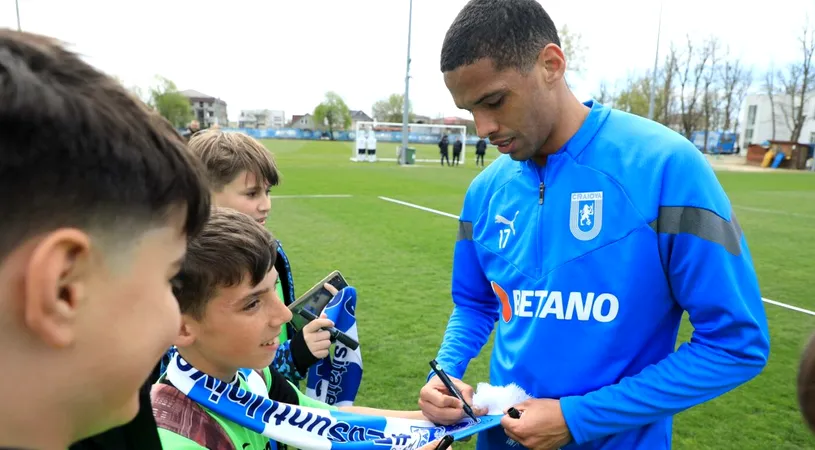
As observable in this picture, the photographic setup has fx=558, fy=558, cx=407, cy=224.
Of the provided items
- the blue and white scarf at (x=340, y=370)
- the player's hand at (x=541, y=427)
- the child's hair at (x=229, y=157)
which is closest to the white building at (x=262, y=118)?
the child's hair at (x=229, y=157)

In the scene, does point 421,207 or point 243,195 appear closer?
point 243,195

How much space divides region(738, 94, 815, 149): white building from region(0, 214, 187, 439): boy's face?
260 ft

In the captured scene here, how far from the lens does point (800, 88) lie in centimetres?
5338

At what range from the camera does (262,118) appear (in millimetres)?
115812

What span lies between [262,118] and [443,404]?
11996 cm

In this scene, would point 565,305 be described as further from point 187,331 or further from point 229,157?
point 229,157

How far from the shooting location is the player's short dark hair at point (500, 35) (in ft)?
5.78

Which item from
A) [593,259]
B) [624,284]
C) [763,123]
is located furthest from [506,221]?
[763,123]

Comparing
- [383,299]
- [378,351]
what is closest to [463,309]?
[378,351]

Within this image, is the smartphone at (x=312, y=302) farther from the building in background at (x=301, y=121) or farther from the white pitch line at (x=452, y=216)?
the building in background at (x=301, y=121)

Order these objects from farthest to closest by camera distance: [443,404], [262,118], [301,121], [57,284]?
[301,121] < [262,118] < [443,404] < [57,284]

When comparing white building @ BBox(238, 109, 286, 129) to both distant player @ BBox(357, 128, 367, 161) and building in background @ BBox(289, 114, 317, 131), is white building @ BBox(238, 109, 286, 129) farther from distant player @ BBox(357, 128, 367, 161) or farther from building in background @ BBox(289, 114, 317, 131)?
distant player @ BBox(357, 128, 367, 161)

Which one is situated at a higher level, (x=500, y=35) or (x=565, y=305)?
(x=500, y=35)

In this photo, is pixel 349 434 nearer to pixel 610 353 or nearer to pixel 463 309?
pixel 463 309
